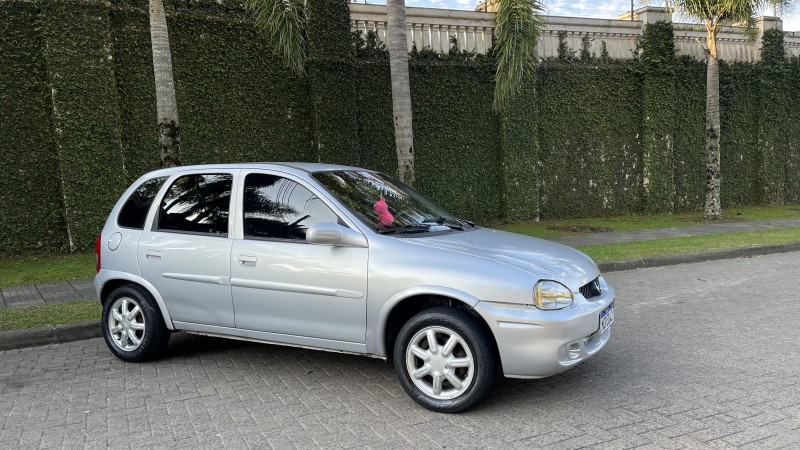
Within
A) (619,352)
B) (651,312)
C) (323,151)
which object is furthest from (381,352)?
(323,151)

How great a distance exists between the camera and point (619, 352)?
5.45 metres

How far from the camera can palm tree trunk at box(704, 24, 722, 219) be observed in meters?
16.1

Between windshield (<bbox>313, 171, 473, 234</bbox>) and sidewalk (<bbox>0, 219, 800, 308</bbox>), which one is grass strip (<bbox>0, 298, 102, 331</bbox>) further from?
windshield (<bbox>313, 171, 473, 234</bbox>)

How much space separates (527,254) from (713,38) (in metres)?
14.6

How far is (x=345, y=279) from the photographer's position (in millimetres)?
4445

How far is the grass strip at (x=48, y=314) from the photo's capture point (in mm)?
6508

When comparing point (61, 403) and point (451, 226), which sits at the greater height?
point (451, 226)

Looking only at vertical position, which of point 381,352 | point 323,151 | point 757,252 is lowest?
point 757,252

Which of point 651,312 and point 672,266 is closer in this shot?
point 651,312

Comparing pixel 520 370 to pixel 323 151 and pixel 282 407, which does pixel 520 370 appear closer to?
pixel 282 407

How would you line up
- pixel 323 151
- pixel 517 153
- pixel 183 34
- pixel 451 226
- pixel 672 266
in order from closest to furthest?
pixel 451 226 < pixel 672 266 < pixel 183 34 < pixel 323 151 < pixel 517 153

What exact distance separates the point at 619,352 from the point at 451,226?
1.89 m

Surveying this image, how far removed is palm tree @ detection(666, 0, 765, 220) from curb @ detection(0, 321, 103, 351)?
1558 cm

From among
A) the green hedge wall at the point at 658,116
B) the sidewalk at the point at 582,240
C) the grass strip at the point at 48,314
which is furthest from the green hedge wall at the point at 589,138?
the grass strip at the point at 48,314
